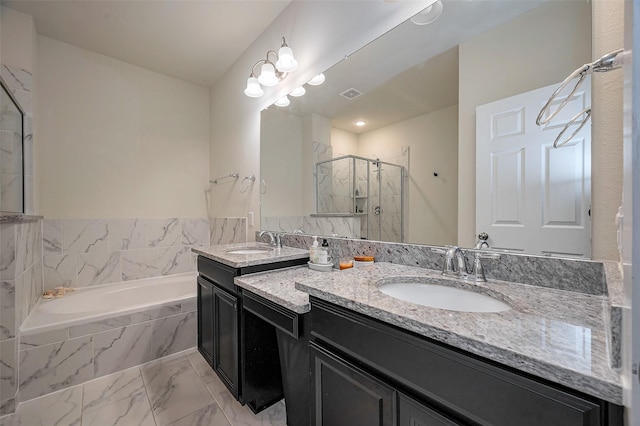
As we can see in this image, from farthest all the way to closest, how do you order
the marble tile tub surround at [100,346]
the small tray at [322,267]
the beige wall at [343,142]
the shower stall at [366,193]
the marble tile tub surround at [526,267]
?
the marble tile tub surround at [100,346] < the beige wall at [343,142] < the small tray at [322,267] < the shower stall at [366,193] < the marble tile tub surround at [526,267]

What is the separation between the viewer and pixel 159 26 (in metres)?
2.16

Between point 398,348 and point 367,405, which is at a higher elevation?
point 398,348

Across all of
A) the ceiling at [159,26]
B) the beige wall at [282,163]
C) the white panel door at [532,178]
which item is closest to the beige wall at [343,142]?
the beige wall at [282,163]

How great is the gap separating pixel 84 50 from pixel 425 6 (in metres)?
2.97

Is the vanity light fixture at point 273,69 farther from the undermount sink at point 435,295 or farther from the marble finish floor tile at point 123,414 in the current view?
the marble finish floor tile at point 123,414

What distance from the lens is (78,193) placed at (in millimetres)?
2445

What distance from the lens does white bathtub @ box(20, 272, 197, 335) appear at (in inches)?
71.2

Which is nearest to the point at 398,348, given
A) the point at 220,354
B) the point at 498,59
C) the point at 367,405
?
the point at 367,405

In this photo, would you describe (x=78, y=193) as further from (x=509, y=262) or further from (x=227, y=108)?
(x=509, y=262)

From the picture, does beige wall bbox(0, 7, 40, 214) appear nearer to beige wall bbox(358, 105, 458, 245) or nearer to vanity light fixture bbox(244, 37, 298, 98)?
vanity light fixture bbox(244, 37, 298, 98)

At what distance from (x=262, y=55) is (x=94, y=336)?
98.1 inches

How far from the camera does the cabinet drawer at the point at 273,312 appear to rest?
1.04m

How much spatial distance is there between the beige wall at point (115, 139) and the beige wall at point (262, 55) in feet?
0.91

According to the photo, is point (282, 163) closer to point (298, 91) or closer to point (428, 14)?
point (298, 91)
